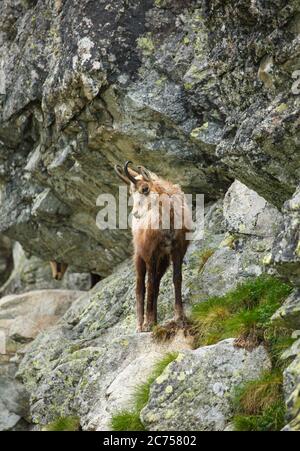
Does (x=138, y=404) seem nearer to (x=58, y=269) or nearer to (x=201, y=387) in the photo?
(x=201, y=387)

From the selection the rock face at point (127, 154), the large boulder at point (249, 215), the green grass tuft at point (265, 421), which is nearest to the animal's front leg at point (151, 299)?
the rock face at point (127, 154)

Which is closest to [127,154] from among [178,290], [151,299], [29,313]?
[151,299]

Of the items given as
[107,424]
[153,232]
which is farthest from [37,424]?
[153,232]

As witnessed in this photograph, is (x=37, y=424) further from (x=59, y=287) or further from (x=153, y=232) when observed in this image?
(x=59, y=287)

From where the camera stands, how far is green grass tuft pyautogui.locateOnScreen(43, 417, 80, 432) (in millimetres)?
10328

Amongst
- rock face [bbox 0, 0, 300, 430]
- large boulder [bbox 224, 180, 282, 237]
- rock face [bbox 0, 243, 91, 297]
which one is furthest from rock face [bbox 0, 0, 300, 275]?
rock face [bbox 0, 243, 91, 297]

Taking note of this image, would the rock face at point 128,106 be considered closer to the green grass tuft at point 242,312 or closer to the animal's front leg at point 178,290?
the green grass tuft at point 242,312

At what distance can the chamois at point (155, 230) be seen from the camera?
11.2 metres

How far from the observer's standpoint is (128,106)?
42.9 ft

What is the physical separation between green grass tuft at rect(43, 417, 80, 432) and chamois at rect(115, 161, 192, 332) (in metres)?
1.72

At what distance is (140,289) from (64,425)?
2271mm

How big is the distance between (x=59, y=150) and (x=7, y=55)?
2.61 meters

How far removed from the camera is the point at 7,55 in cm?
1590

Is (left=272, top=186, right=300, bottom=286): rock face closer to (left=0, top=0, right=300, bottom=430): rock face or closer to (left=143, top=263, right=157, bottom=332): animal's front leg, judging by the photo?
(left=0, top=0, right=300, bottom=430): rock face
